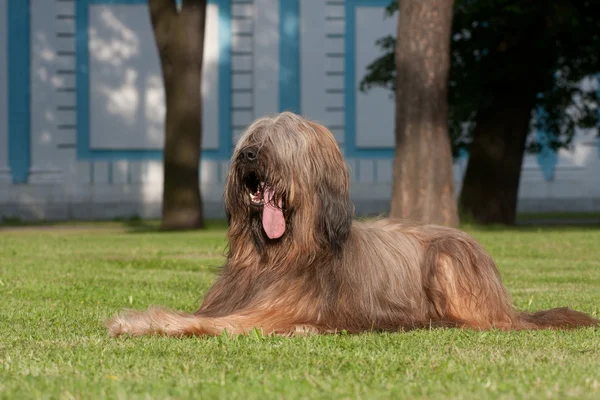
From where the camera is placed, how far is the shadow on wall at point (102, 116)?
33.4 m

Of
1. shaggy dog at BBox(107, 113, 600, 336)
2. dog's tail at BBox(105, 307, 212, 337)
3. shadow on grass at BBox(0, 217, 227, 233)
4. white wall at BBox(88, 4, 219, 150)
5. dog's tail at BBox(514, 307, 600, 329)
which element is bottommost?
shadow on grass at BBox(0, 217, 227, 233)

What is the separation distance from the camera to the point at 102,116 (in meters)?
33.5

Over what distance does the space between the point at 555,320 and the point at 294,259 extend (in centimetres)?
191

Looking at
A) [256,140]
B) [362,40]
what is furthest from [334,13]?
[256,140]

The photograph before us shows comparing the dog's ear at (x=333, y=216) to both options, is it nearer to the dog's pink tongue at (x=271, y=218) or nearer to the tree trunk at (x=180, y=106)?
the dog's pink tongue at (x=271, y=218)

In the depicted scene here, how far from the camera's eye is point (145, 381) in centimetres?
543

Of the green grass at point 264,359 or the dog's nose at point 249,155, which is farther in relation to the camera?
the dog's nose at point 249,155

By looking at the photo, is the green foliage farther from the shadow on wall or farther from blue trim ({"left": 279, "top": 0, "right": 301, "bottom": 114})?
the shadow on wall

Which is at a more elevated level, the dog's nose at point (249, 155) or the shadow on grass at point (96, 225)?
the dog's nose at point (249, 155)

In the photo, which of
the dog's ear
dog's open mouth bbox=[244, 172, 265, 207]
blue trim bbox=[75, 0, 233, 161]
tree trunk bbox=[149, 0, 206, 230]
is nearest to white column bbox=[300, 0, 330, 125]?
blue trim bbox=[75, 0, 233, 161]

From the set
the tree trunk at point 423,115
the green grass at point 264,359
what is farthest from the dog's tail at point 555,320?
the tree trunk at point 423,115

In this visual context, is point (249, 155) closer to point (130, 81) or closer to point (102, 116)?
point (102, 116)

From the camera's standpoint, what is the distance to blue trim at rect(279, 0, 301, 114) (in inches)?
1340

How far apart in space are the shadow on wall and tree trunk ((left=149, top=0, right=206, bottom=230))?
29.6ft
